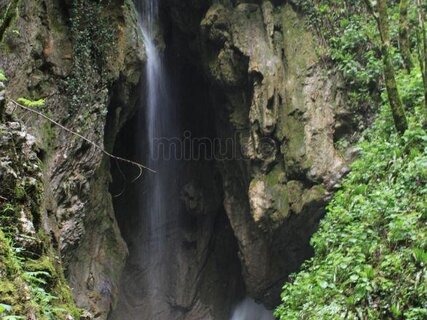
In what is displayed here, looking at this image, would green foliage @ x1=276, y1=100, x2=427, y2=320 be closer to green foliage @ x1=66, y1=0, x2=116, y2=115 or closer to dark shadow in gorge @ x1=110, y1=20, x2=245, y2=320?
green foliage @ x1=66, y1=0, x2=116, y2=115

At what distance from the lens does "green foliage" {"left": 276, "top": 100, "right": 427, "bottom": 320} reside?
5.59 metres


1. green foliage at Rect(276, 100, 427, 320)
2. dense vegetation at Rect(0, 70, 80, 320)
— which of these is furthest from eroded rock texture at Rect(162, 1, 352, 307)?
dense vegetation at Rect(0, 70, 80, 320)

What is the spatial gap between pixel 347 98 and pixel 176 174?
6.49m

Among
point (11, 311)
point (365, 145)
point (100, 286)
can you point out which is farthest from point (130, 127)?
point (11, 311)

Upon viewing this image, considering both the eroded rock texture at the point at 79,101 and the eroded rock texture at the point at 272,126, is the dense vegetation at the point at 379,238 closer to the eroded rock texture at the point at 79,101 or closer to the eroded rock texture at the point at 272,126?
the eroded rock texture at the point at 272,126

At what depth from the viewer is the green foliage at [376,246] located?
5594 millimetres

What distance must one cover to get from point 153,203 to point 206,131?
3054 millimetres

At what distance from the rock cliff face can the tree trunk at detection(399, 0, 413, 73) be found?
7.15ft

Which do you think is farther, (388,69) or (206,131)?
(206,131)

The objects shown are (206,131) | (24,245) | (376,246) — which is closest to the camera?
(24,245)

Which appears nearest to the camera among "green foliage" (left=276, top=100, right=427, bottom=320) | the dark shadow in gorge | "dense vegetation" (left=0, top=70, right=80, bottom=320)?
"dense vegetation" (left=0, top=70, right=80, bottom=320)

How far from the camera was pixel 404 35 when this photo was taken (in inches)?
397

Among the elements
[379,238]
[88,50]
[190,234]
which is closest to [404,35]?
[379,238]

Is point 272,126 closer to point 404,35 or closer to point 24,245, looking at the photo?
point 404,35
